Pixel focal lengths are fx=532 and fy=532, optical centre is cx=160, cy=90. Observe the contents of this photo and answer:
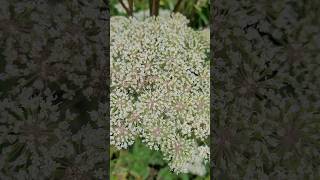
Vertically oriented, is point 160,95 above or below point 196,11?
below

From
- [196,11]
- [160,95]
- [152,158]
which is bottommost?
[152,158]

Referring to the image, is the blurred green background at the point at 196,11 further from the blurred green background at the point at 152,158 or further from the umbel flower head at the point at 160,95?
the umbel flower head at the point at 160,95

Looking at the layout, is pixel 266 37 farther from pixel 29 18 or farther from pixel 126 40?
pixel 29 18

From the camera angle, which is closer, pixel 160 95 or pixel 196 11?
pixel 160 95

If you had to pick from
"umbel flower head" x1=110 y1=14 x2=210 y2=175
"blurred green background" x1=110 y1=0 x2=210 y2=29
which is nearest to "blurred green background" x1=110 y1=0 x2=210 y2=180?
"blurred green background" x1=110 y1=0 x2=210 y2=29

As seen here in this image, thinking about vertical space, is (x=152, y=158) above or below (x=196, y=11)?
below

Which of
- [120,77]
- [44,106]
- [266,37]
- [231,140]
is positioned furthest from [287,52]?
[44,106]

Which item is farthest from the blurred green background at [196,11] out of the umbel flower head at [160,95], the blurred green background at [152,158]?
the umbel flower head at [160,95]

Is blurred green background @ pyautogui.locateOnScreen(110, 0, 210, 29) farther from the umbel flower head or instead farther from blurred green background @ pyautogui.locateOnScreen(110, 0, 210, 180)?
the umbel flower head
